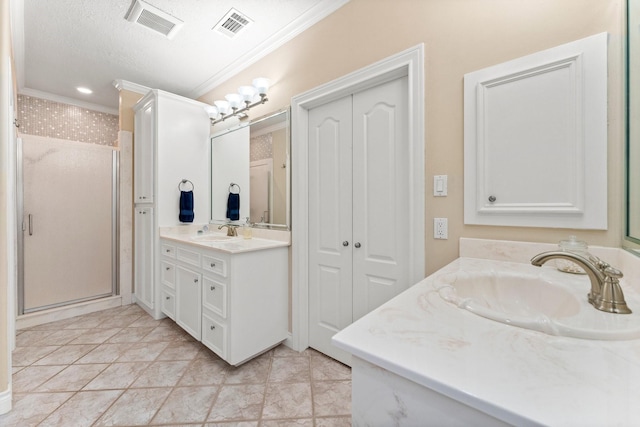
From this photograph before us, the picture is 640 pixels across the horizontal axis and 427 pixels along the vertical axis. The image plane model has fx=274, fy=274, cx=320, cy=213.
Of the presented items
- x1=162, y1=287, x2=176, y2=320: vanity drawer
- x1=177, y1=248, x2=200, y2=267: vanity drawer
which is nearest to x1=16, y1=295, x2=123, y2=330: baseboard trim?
x1=162, y1=287, x2=176, y2=320: vanity drawer

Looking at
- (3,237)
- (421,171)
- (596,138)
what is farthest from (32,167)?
(596,138)

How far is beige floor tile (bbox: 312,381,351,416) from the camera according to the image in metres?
1.48

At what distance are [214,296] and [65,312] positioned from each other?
6.55ft

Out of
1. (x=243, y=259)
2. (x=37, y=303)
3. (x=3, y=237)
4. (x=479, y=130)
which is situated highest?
(x=479, y=130)

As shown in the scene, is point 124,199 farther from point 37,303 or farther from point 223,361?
point 223,361

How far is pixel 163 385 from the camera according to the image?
167 centimetres

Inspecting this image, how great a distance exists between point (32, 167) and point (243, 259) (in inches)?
98.3

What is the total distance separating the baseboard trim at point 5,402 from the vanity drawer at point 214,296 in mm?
1023

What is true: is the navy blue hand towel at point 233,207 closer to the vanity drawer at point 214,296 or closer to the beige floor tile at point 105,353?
the vanity drawer at point 214,296

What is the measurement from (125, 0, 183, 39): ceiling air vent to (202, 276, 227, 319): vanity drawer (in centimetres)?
195

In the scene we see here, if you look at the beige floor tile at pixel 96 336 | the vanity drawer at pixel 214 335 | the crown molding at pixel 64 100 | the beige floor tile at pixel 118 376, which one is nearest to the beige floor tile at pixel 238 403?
the vanity drawer at pixel 214 335

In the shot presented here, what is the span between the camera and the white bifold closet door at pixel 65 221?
2627mm

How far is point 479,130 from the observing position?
1.29m

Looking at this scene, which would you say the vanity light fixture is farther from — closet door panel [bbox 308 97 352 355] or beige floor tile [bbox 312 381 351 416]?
beige floor tile [bbox 312 381 351 416]
